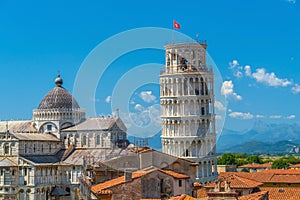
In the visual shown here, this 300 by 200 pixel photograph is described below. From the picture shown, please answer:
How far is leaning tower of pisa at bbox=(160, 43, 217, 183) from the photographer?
9981 centimetres

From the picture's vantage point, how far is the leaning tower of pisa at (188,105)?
99.8m

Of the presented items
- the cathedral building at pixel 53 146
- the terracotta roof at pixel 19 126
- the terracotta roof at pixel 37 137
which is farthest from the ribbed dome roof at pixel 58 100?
the terracotta roof at pixel 37 137

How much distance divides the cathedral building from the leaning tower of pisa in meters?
8.36

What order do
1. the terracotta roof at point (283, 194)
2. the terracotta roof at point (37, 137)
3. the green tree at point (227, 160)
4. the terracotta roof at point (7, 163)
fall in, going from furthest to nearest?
the green tree at point (227, 160)
the terracotta roof at point (37, 137)
the terracotta roof at point (7, 163)
the terracotta roof at point (283, 194)

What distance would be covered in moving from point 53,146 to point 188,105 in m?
23.2

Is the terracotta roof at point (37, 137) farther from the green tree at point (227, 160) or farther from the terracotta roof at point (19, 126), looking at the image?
the green tree at point (227, 160)

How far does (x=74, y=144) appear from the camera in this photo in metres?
103

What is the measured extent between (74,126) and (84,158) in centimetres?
1246

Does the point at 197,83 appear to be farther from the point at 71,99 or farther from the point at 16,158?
the point at 16,158

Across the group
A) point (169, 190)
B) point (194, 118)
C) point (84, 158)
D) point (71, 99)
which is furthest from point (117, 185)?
point (71, 99)

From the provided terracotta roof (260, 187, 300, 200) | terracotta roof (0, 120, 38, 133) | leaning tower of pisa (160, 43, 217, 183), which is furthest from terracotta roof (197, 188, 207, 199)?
terracotta roof (0, 120, 38, 133)

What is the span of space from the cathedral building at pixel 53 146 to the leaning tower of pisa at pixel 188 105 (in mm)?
8364

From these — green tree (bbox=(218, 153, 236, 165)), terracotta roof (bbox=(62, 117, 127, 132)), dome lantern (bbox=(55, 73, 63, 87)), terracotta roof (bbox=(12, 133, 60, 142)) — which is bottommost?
green tree (bbox=(218, 153, 236, 165))

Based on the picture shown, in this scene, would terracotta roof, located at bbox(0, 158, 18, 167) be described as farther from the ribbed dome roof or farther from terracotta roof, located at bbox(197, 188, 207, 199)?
terracotta roof, located at bbox(197, 188, 207, 199)
